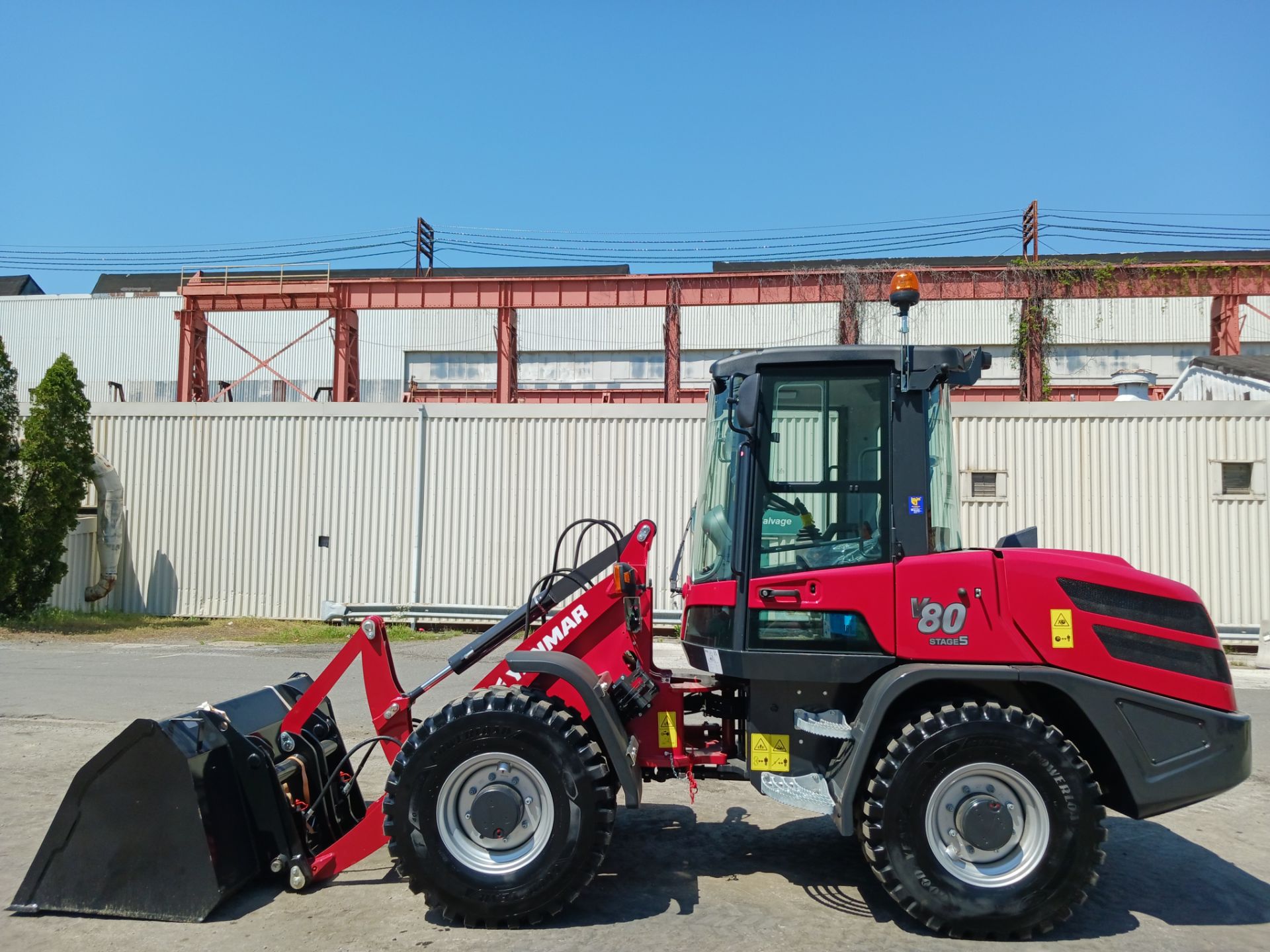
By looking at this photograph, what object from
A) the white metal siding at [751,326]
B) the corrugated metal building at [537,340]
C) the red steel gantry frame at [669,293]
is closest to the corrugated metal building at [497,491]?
the red steel gantry frame at [669,293]

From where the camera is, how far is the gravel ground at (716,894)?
13.4 feet

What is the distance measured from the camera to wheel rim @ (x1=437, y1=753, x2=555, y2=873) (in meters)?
4.26

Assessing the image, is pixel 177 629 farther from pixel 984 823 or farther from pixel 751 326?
pixel 751 326

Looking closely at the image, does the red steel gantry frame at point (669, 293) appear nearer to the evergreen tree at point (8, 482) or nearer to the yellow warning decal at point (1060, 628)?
the evergreen tree at point (8, 482)

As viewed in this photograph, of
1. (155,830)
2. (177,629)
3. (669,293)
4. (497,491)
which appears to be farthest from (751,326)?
(155,830)

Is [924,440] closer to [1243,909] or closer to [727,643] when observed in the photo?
[727,643]

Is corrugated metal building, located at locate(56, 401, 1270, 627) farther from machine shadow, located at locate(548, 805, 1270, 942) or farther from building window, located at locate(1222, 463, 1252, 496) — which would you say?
machine shadow, located at locate(548, 805, 1270, 942)

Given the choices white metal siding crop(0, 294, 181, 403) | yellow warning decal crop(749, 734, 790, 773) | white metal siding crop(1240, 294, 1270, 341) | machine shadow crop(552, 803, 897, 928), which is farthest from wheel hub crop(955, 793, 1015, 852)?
white metal siding crop(0, 294, 181, 403)

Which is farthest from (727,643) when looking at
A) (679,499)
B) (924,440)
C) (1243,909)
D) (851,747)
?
(679,499)

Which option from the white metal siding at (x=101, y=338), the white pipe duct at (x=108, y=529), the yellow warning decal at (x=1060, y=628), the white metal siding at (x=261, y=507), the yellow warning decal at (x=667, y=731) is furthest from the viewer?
the white metal siding at (x=101, y=338)

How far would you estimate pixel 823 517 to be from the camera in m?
4.56

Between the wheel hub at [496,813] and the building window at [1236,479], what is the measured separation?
13.7m

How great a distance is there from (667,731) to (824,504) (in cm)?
136

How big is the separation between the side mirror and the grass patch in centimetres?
1073
